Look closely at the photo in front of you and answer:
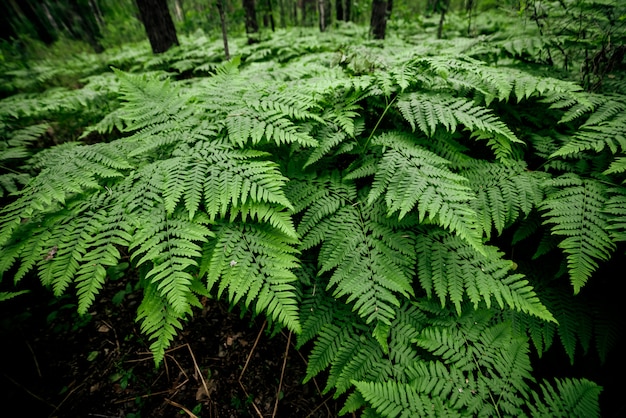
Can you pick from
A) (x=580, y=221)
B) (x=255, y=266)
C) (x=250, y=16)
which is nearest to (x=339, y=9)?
(x=250, y=16)

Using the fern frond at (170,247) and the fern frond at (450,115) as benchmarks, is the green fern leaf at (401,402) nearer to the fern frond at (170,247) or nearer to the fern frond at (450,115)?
the fern frond at (170,247)

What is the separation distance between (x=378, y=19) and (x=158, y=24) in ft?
18.1

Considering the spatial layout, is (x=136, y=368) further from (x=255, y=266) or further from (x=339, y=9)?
(x=339, y=9)

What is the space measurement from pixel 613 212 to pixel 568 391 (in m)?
1.21

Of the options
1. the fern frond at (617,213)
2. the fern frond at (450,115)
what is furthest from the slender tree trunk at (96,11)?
the fern frond at (617,213)

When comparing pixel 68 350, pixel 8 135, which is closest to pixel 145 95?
pixel 8 135

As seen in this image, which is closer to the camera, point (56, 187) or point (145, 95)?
point (56, 187)

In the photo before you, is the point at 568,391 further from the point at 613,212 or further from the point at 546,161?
the point at 546,161

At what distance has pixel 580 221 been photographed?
6.02 feet

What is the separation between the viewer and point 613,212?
1.79 meters

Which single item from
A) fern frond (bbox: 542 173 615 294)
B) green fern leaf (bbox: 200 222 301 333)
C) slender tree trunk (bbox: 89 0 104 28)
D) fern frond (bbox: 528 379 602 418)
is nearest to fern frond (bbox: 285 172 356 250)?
green fern leaf (bbox: 200 222 301 333)

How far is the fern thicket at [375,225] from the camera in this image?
172 centimetres

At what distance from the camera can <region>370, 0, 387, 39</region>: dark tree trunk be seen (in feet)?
22.1

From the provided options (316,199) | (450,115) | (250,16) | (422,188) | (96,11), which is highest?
(96,11)
